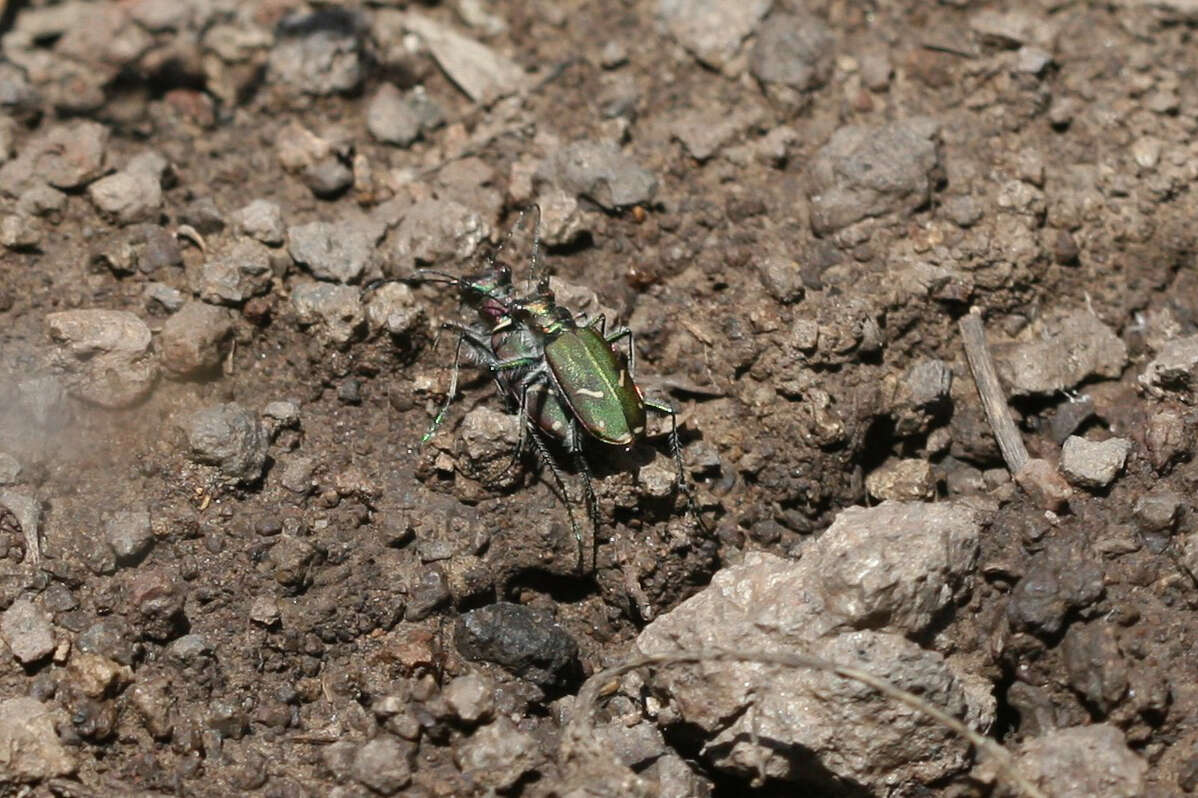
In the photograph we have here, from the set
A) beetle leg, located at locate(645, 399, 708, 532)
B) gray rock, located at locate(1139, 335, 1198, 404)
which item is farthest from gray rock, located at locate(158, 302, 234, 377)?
gray rock, located at locate(1139, 335, 1198, 404)

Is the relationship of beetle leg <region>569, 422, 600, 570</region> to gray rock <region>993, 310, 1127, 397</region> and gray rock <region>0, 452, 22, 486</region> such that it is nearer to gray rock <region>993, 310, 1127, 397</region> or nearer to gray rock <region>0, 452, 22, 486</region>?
gray rock <region>993, 310, 1127, 397</region>

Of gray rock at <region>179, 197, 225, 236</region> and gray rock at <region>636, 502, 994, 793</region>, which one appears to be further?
gray rock at <region>179, 197, 225, 236</region>

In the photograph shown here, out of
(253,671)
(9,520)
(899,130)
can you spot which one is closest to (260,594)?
(253,671)

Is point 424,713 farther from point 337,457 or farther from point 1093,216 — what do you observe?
point 1093,216

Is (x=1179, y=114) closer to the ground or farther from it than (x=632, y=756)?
farther from it

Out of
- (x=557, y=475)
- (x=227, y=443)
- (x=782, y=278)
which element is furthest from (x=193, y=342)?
(x=782, y=278)

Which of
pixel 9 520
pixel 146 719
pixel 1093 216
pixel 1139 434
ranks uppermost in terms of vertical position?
pixel 1093 216

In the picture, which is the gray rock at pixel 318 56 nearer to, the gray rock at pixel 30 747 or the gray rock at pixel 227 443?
the gray rock at pixel 227 443

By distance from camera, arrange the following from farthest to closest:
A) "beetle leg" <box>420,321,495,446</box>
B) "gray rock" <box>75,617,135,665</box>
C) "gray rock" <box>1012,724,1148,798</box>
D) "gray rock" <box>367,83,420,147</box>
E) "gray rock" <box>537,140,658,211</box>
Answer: "gray rock" <box>367,83,420,147</box>
"gray rock" <box>537,140,658,211</box>
"beetle leg" <box>420,321,495,446</box>
"gray rock" <box>75,617,135,665</box>
"gray rock" <box>1012,724,1148,798</box>
